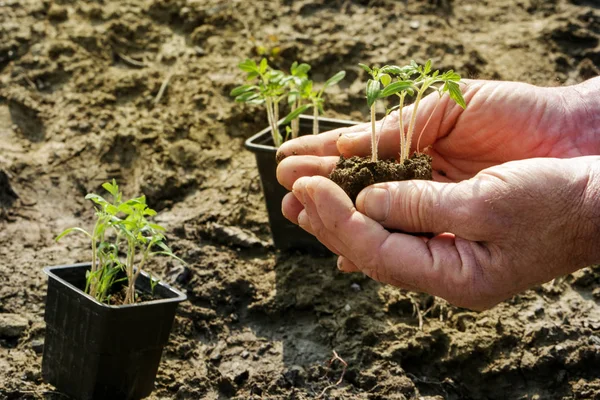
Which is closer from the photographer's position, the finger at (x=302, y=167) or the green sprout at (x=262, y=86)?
the finger at (x=302, y=167)

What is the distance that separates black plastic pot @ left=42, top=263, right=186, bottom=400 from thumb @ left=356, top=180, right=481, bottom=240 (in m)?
0.84

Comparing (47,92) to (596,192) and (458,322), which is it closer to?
(458,322)

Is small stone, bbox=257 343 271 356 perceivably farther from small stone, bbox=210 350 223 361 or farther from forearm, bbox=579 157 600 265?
forearm, bbox=579 157 600 265

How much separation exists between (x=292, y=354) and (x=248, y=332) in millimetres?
238

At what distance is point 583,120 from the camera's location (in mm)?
3160

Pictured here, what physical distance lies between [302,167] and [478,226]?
0.74m

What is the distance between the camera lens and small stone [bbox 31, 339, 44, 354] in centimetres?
329

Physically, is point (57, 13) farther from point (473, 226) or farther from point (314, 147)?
point (473, 226)

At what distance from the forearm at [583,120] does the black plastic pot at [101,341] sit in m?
1.62

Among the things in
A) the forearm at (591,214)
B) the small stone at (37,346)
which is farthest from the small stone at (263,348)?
the forearm at (591,214)

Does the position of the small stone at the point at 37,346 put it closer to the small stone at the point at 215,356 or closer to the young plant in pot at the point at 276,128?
the small stone at the point at 215,356

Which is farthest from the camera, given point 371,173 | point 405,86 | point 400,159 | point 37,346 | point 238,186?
point 238,186

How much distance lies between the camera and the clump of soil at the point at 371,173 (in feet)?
9.32

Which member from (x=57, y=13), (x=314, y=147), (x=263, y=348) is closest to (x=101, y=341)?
(x=263, y=348)
